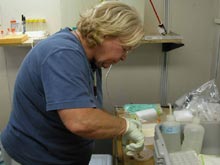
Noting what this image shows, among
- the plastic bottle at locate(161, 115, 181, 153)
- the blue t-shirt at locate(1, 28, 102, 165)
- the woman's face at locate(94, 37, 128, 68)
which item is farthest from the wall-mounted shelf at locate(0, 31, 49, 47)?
the plastic bottle at locate(161, 115, 181, 153)

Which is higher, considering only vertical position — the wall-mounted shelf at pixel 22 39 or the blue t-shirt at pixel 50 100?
the wall-mounted shelf at pixel 22 39

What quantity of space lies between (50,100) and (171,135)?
493 millimetres

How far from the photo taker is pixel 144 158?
1.22 m

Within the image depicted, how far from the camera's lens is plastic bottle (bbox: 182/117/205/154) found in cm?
109

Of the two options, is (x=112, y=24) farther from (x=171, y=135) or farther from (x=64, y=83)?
(x=171, y=135)

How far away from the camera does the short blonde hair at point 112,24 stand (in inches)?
37.6

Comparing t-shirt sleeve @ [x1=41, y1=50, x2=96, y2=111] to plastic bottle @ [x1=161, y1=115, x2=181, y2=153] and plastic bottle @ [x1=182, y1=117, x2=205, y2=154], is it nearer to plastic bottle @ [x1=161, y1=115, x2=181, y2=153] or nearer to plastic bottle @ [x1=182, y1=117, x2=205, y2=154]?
plastic bottle @ [x1=161, y1=115, x2=181, y2=153]

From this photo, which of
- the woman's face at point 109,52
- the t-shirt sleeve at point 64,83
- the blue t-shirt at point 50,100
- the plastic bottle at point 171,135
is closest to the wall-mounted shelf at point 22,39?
the blue t-shirt at point 50,100

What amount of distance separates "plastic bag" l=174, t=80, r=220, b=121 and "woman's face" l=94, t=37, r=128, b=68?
0.67 m

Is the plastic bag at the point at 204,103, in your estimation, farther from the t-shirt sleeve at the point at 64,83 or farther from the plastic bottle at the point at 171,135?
the t-shirt sleeve at the point at 64,83

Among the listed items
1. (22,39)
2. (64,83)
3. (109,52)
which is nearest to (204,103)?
(109,52)

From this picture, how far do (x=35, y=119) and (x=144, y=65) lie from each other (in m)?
1.39

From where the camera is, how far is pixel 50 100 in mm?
872

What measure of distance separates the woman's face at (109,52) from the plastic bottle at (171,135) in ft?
1.08
